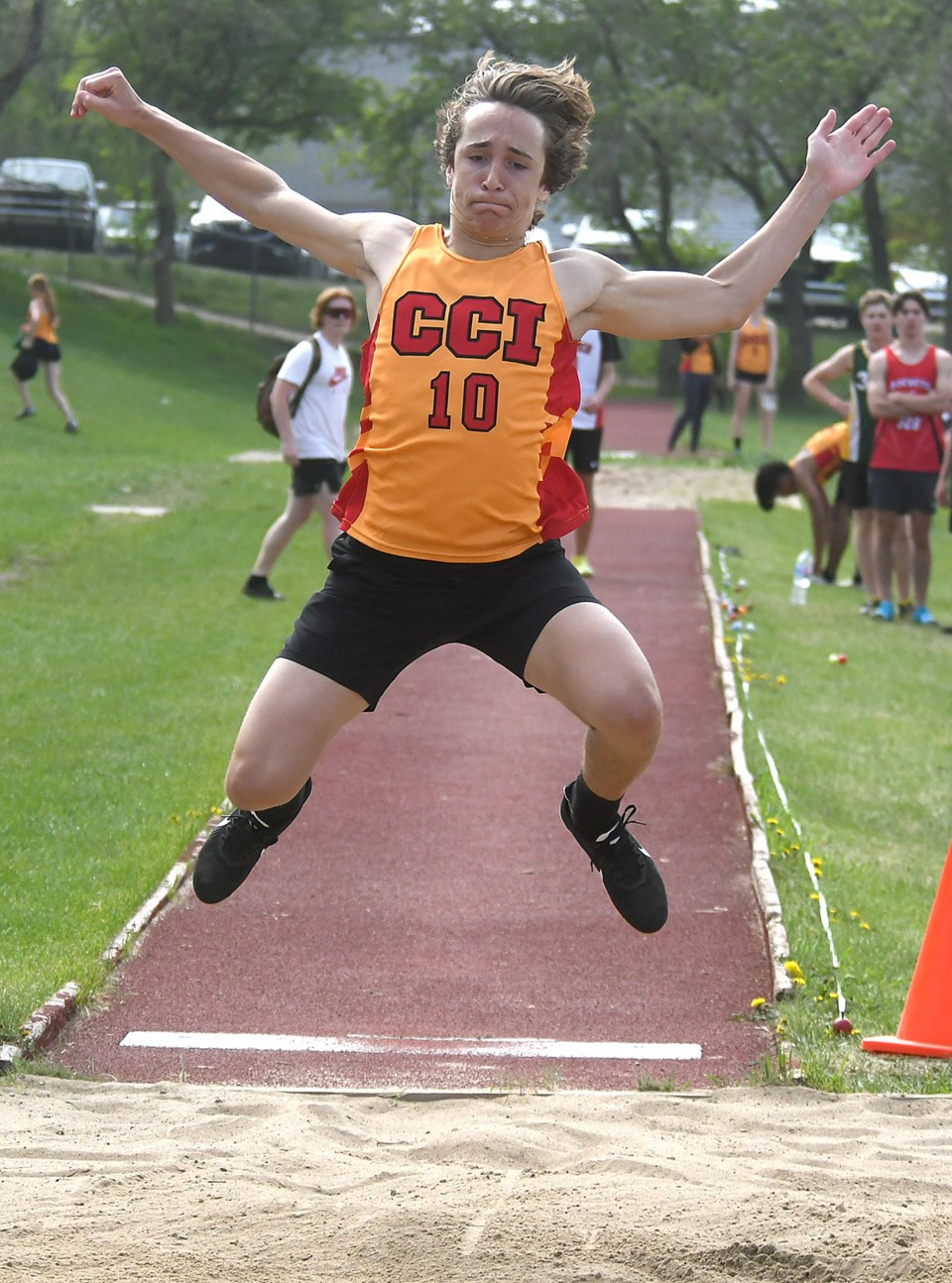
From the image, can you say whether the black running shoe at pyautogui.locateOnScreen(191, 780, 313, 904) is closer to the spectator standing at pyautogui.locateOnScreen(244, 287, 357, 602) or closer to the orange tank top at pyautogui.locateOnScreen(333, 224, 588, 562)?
the orange tank top at pyautogui.locateOnScreen(333, 224, 588, 562)

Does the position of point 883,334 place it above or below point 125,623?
above

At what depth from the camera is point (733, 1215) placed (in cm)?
422

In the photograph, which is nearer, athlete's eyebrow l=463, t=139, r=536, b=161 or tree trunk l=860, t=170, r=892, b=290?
athlete's eyebrow l=463, t=139, r=536, b=161

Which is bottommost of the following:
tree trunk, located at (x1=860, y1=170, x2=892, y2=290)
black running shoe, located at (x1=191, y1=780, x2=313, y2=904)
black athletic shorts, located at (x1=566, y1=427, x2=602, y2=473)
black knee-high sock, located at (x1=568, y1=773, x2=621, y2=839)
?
black running shoe, located at (x1=191, y1=780, x2=313, y2=904)

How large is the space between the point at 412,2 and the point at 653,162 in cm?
609

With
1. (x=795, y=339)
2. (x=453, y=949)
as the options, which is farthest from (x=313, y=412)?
(x=795, y=339)

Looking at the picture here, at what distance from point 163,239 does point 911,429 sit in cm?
2349

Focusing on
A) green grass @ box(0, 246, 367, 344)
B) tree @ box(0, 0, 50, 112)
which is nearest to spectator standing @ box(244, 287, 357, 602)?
tree @ box(0, 0, 50, 112)

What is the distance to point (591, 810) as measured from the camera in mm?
4918

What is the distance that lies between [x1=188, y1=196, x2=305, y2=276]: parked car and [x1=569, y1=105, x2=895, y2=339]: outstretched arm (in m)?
35.8

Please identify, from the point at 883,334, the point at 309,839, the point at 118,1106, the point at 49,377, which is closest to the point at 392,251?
the point at 118,1106

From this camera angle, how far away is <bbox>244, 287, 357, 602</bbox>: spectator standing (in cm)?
1240

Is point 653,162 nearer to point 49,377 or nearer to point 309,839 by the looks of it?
point 49,377

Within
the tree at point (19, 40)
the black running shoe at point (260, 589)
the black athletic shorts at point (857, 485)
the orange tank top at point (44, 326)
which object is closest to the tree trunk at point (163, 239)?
the tree at point (19, 40)
